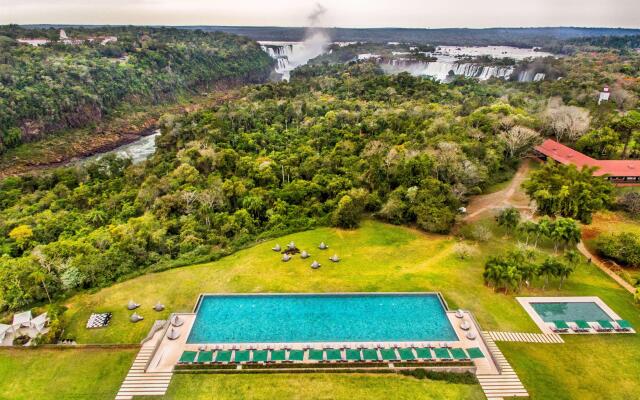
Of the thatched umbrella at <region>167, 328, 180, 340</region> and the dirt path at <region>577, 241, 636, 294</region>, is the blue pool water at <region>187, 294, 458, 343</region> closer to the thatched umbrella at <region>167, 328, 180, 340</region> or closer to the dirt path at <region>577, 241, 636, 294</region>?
the thatched umbrella at <region>167, 328, 180, 340</region>

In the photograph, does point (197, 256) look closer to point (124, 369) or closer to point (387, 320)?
point (124, 369)

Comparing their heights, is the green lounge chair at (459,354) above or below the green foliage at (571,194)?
below

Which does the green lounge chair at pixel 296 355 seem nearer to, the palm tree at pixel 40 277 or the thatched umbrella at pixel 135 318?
the thatched umbrella at pixel 135 318

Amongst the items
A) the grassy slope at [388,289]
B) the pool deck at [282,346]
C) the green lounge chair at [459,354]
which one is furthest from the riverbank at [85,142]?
the green lounge chair at [459,354]

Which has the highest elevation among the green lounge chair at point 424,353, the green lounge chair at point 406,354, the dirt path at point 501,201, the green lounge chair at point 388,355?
the dirt path at point 501,201

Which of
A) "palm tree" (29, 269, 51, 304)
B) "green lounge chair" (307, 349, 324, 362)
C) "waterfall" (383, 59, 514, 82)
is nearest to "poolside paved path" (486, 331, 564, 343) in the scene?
"green lounge chair" (307, 349, 324, 362)

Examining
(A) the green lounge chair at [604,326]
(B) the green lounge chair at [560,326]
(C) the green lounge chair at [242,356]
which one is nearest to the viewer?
(C) the green lounge chair at [242,356]

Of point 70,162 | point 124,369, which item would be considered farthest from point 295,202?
point 70,162
